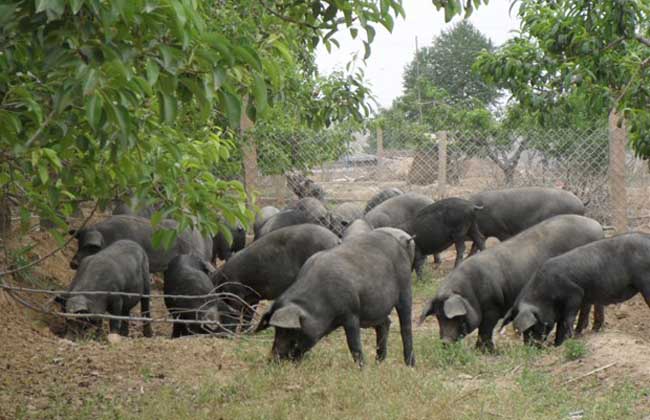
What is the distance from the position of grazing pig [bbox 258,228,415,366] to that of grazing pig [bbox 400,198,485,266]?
4.74m

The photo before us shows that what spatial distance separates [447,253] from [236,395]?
9124mm

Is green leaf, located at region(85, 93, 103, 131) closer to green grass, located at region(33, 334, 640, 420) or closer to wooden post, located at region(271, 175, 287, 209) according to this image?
green grass, located at region(33, 334, 640, 420)

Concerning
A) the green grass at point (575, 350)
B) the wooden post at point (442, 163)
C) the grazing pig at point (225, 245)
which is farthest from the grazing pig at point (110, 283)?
the wooden post at point (442, 163)

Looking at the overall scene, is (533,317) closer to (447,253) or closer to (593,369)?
(593,369)

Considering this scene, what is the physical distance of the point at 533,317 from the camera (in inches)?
328

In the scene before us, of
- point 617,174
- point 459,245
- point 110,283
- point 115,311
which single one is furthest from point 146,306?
point 617,174

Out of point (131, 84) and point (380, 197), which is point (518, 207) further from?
point (131, 84)

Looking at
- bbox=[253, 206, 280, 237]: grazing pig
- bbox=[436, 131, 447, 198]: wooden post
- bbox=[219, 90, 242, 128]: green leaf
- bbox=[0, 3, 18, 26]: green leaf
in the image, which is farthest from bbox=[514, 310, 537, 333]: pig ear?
bbox=[436, 131, 447, 198]: wooden post

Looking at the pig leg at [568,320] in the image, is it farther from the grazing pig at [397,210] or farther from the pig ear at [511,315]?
the grazing pig at [397,210]

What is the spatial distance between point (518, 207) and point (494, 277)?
4153 millimetres

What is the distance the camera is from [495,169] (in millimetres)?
14602

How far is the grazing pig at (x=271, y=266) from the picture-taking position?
1015 cm

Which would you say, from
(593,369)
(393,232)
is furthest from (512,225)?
(593,369)

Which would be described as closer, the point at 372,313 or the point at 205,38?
the point at 205,38
